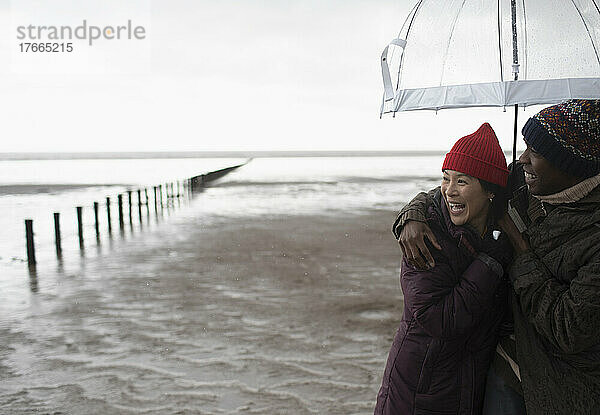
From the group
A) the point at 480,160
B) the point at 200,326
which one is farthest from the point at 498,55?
the point at 200,326

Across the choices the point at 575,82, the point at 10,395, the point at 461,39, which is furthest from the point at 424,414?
the point at 10,395

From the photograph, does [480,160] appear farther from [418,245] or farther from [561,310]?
[561,310]

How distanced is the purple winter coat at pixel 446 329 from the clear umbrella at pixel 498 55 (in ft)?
→ 3.29

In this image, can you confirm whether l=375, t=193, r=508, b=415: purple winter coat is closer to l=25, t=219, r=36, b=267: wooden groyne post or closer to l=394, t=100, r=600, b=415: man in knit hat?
l=394, t=100, r=600, b=415: man in knit hat

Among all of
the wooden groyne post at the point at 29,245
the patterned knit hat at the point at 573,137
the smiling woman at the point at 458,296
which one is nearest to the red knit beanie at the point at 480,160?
the smiling woman at the point at 458,296

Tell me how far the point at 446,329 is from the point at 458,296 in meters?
0.13

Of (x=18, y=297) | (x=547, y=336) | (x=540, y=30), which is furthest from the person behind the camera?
(x=18, y=297)

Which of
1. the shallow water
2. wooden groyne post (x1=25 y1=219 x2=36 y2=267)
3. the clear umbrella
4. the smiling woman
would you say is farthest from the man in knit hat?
wooden groyne post (x1=25 y1=219 x2=36 y2=267)

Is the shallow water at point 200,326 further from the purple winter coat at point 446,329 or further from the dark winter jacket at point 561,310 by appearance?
the dark winter jacket at point 561,310

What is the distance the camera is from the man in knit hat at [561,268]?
70.2 inches

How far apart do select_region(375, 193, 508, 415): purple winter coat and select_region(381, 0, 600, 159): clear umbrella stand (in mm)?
1003

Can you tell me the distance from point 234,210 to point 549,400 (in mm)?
19591

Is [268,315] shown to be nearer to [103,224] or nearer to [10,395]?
[10,395]

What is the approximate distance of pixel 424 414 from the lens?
2.26 m
